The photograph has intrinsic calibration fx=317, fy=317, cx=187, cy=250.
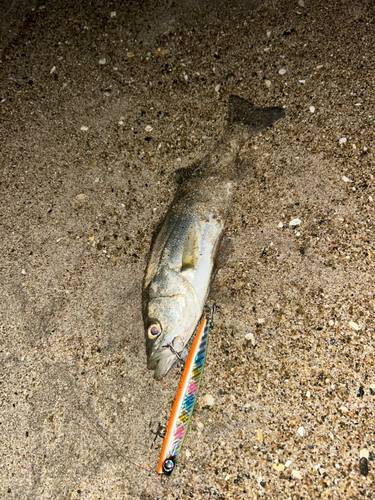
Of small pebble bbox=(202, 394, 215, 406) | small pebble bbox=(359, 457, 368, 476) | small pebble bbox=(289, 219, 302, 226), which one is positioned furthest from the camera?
small pebble bbox=(289, 219, 302, 226)

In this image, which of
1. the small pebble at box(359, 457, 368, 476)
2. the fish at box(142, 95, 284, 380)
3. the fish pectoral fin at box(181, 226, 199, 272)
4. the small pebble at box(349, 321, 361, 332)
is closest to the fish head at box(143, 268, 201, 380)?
the fish at box(142, 95, 284, 380)

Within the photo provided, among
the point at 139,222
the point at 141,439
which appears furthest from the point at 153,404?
the point at 139,222

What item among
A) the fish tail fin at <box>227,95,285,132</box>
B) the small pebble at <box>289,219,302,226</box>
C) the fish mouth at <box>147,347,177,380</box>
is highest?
the fish tail fin at <box>227,95,285,132</box>

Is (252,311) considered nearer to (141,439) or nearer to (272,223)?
(272,223)

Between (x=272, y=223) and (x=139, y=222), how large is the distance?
1.27 meters

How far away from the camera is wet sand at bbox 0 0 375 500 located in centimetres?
250

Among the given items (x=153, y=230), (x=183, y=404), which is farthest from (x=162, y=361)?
(x=153, y=230)

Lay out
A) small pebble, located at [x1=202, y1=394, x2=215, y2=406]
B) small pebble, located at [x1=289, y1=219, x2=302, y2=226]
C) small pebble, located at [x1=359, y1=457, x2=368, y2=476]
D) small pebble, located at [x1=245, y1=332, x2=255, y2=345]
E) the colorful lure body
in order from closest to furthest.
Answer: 1. small pebble, located at [x1=359, y1=457, x2=368, y2=476]
2. the colorful lure body
3. small pebble, located at [x1=202, y1=394, x2=215, y2=406]
4. small pebble, located at [x1=245, y1=332, x2=255, y2=345]
5. small pebble, located at [x1=289, y1=219, x2=302, y2=226]

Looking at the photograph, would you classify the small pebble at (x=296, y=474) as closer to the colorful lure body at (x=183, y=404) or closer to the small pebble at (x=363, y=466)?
the small pebble at (x=363, y=466)

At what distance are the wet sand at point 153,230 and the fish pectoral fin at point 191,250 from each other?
319 mm

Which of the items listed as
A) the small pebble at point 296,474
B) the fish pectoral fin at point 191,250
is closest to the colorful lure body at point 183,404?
the fish pectoral fin at point 191,250

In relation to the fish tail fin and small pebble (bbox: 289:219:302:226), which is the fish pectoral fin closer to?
small pebble (bbox: 289:219:302:226)

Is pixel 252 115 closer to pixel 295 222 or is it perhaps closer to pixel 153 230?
pixel 295 222

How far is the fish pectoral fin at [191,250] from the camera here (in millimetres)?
2691
